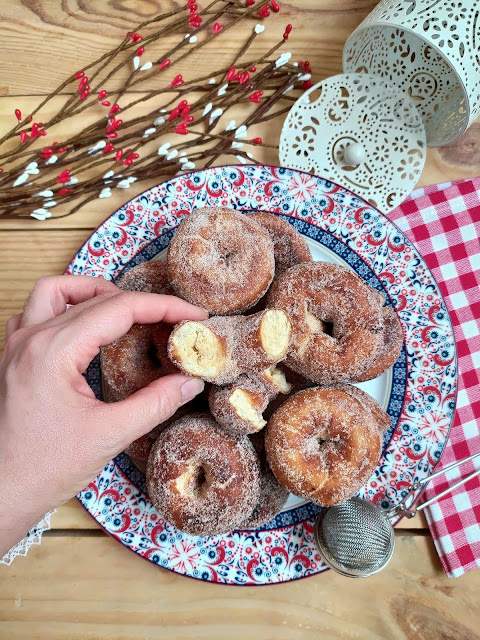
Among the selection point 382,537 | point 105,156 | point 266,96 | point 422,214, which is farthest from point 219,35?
point 382,537

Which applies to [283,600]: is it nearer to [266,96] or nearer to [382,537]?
[382,537]

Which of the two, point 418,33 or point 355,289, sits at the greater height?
point 418,33

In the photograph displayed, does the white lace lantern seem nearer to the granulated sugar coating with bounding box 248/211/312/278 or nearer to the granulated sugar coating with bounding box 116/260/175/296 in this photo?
the granulated sugar coating with bounding box 248/211/312/278

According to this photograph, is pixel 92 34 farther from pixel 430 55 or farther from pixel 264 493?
pixel 264 493

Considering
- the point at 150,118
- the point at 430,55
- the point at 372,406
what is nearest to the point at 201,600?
the point at 372,406

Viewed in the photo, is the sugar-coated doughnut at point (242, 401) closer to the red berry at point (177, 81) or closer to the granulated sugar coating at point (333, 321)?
the granulated sugar coating at point (333, 321)

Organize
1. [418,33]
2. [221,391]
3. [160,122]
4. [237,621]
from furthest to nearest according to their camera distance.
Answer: [160,122] → [237,621] → [418,33] → [221,391]
